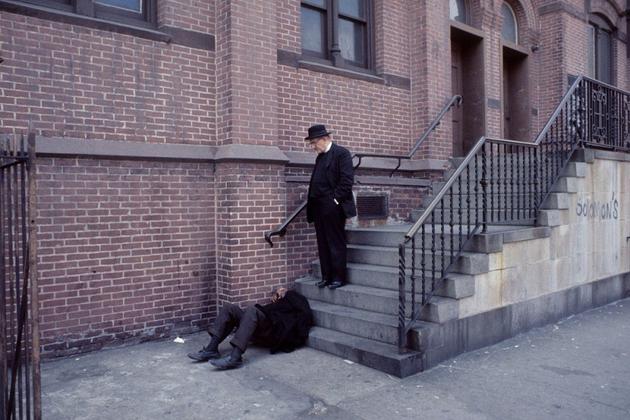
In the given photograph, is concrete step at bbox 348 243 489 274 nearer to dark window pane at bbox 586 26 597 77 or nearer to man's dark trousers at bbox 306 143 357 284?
man's dark trousers at bbox 306 143 357 284

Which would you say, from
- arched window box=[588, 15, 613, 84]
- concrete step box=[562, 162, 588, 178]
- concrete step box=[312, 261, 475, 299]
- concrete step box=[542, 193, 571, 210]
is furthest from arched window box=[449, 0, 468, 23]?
concrete step box=[312, 261, 475, 299]

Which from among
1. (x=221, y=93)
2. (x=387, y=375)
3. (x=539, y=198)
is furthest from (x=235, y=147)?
(x=539, y=198)

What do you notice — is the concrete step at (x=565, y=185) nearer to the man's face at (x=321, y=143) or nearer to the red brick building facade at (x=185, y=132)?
the red brick building facade at (x=185, y=132)

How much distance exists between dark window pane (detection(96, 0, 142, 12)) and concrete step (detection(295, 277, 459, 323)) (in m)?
3.78

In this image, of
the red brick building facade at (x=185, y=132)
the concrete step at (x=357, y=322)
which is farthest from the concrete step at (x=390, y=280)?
the red brick building facade at (x=185, y=132)

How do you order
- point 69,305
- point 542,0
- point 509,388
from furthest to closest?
point 542,0
point 69,305
point 509,388

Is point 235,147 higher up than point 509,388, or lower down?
higher up

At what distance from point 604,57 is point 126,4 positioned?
12.3 metres

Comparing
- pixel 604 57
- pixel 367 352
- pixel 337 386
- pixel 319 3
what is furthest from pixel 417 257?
pixel 604 57

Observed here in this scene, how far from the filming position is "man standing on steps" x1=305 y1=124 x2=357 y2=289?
242 inches

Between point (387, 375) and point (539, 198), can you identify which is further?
point (539, 198)

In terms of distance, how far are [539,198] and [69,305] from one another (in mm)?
5568

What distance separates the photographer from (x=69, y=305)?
5.64m

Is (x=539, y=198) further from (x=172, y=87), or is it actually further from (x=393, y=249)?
(x=172, y=87)
